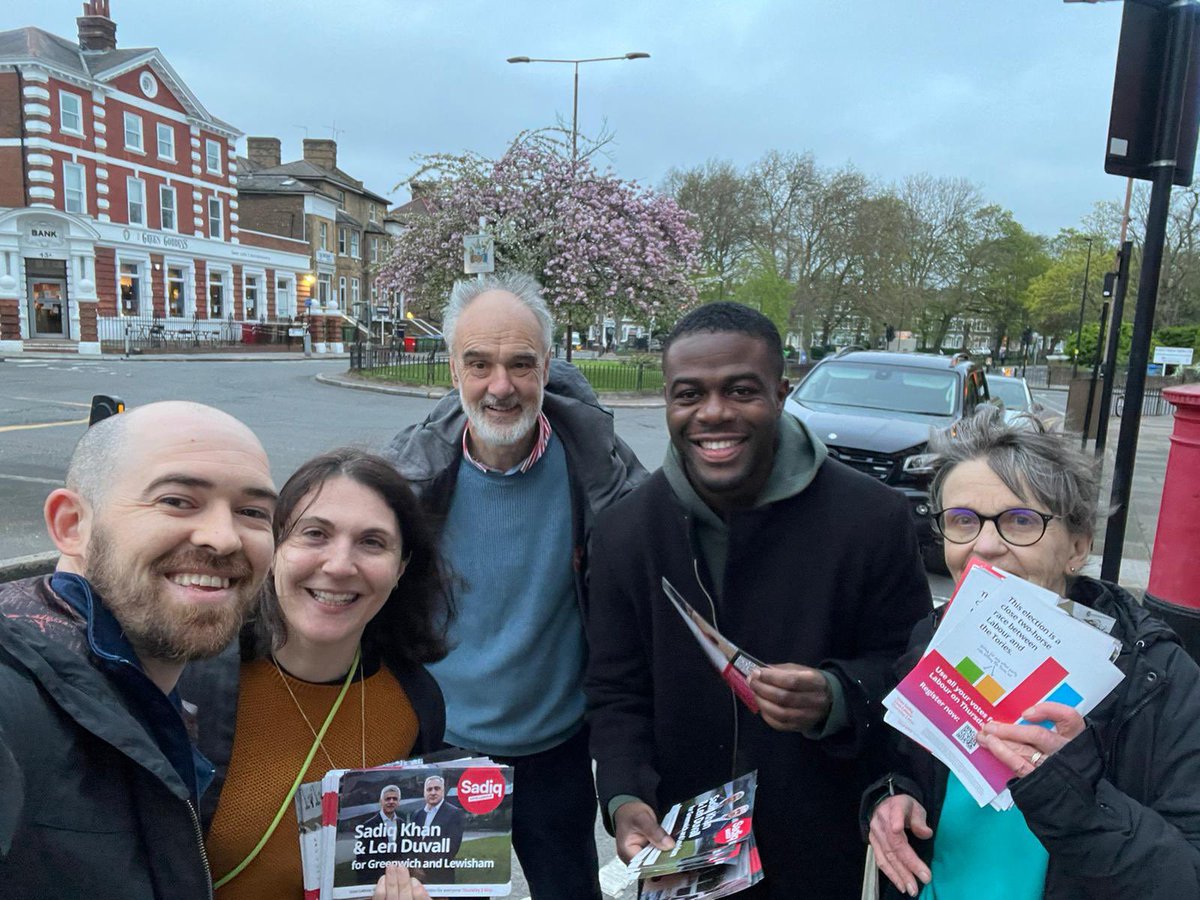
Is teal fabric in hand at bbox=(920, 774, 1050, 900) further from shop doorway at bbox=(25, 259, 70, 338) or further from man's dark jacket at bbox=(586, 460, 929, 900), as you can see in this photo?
shop doorway at bbox=(25, 259, 70, 338)

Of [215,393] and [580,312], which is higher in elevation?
[580,312]

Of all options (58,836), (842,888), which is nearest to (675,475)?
(842,888)

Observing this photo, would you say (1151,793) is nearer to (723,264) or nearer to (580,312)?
(580,312)

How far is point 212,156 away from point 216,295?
6.98 metres

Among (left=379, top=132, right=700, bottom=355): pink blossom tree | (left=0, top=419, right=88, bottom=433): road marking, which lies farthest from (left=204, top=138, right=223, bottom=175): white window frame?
(left=0, top=419, right=88, bottom=433): road marking

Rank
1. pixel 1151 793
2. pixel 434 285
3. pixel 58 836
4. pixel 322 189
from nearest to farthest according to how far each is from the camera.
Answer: pixel 58 836
pixel 1151 793
pixel 434 285
pixel 322 189

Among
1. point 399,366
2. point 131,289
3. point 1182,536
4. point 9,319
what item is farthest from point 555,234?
point 131,289

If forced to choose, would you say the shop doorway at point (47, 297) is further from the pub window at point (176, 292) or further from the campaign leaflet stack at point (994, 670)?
the campaign leaflet stack at point (994, 670)

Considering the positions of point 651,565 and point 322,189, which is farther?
point 322,189

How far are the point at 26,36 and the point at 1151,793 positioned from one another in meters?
43.0

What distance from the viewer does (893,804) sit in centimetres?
169

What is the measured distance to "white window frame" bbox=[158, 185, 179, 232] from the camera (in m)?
38.2

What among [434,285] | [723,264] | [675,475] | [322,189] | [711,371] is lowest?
[675,475]

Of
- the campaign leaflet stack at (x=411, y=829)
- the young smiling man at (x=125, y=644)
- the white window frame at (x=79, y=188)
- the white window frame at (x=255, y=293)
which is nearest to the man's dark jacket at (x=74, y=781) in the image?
the young smiling man at (x=125, y=644)
